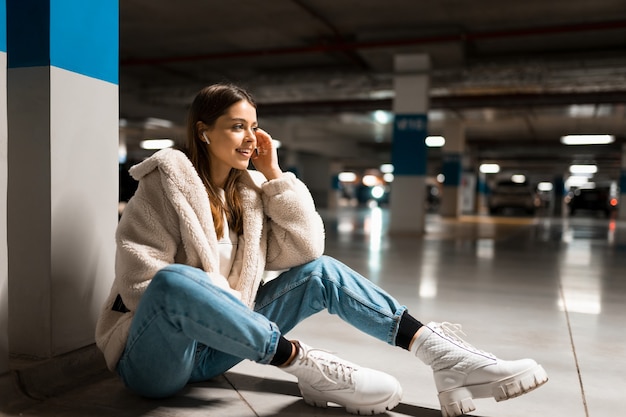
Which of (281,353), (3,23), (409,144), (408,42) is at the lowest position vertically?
(281,353)

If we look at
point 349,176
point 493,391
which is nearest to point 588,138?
point 493,391

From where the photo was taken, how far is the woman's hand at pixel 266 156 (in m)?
1.85

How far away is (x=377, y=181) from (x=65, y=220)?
132 feet

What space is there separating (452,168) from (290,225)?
54.9ft

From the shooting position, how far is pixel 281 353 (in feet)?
4.95

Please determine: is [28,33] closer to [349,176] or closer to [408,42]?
[408,42]

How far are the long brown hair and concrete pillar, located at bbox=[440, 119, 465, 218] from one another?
16255mm

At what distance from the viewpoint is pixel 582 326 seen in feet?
9.90

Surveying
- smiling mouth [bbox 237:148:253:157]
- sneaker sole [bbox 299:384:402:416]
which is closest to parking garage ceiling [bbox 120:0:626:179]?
smiling mouth [bbox 237:148:253:157]

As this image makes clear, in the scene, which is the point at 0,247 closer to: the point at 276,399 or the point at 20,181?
the point at 20,181

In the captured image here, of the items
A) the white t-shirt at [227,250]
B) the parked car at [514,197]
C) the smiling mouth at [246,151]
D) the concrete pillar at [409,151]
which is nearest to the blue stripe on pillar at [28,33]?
the smiling mouth at [246,151]

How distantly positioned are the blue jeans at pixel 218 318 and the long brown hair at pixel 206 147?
269mm

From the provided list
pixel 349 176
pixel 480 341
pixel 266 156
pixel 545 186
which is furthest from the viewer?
pixel 545 186

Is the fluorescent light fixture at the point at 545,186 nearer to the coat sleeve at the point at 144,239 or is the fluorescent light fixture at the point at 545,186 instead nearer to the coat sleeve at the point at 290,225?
the coat sleeve at the point at 290,225
